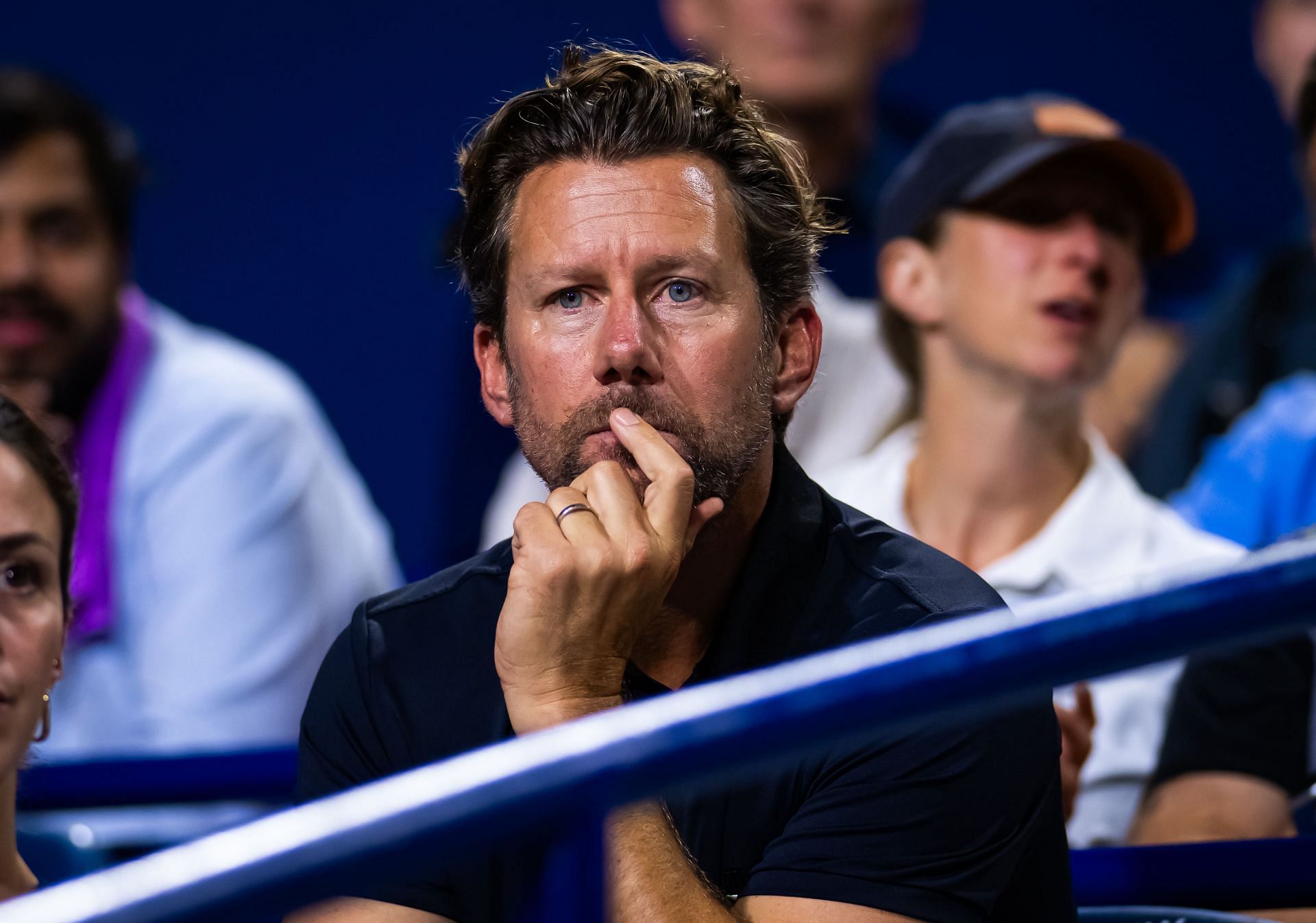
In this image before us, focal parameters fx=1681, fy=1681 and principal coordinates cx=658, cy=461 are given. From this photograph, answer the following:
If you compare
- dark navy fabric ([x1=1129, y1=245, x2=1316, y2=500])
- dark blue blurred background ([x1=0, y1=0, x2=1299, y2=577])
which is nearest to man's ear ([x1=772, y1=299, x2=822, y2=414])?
dark navy fabric ([x1=1129, y1=245, x2=1316, y2=500])

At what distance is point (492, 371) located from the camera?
5.12ft

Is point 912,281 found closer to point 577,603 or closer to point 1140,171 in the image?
point 1140,171

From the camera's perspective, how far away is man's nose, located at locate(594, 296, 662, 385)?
137 cm

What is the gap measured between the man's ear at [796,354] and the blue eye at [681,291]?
0.11 m

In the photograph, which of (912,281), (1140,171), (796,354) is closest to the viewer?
(796,354)

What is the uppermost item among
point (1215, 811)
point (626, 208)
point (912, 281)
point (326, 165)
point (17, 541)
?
point (326, 165)

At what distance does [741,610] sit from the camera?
1374mm

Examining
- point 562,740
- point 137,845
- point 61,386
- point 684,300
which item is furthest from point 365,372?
point 562,740

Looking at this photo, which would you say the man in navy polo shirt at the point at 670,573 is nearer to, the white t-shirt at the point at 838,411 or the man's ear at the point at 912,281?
the man's ear at the point at 912,281

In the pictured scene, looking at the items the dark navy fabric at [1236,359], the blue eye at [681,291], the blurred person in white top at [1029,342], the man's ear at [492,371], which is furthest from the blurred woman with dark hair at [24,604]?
the dark navy fabric at [1236,359]

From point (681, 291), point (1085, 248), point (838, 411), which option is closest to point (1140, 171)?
point (1085, 248)

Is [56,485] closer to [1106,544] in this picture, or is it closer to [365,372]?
[1106,544]

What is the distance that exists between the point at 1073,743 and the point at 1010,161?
929 millimetres

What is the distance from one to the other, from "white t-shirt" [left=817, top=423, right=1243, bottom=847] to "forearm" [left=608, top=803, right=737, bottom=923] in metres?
1.01
